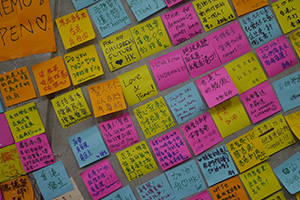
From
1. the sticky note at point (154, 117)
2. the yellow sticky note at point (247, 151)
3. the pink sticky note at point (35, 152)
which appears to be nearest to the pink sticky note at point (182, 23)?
the sticky note at point (154, 117)

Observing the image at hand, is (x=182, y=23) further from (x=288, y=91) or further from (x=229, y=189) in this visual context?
(x=229, y=189)

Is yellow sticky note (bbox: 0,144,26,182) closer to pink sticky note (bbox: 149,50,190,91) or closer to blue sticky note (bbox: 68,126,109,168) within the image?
blue sticky note (bbox: 68,126,109,168)

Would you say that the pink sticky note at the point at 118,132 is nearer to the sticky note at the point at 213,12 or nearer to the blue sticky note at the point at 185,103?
the blue sticky note at the point at 185,103

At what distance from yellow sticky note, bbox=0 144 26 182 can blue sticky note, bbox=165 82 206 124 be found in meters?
0.75

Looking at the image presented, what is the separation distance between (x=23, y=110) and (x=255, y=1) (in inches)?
46.7

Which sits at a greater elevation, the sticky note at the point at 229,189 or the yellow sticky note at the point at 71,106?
the yellow sticky note at the point at 71,106

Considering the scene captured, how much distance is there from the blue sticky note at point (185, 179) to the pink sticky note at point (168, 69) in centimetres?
39

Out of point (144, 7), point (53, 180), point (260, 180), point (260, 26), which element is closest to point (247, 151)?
point (260, 180)

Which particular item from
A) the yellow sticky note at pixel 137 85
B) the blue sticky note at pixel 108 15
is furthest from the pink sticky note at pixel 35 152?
the blue sticky note at pixel 108 15

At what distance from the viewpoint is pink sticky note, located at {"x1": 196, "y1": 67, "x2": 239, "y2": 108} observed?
3.70 ft

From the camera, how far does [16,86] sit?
1133 mm

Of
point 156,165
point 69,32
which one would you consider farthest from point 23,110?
point 156,165

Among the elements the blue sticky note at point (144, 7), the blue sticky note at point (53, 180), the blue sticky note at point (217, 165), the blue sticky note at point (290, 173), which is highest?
the blue sticky note at point (144, 7)

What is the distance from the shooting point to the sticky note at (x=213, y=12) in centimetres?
113
